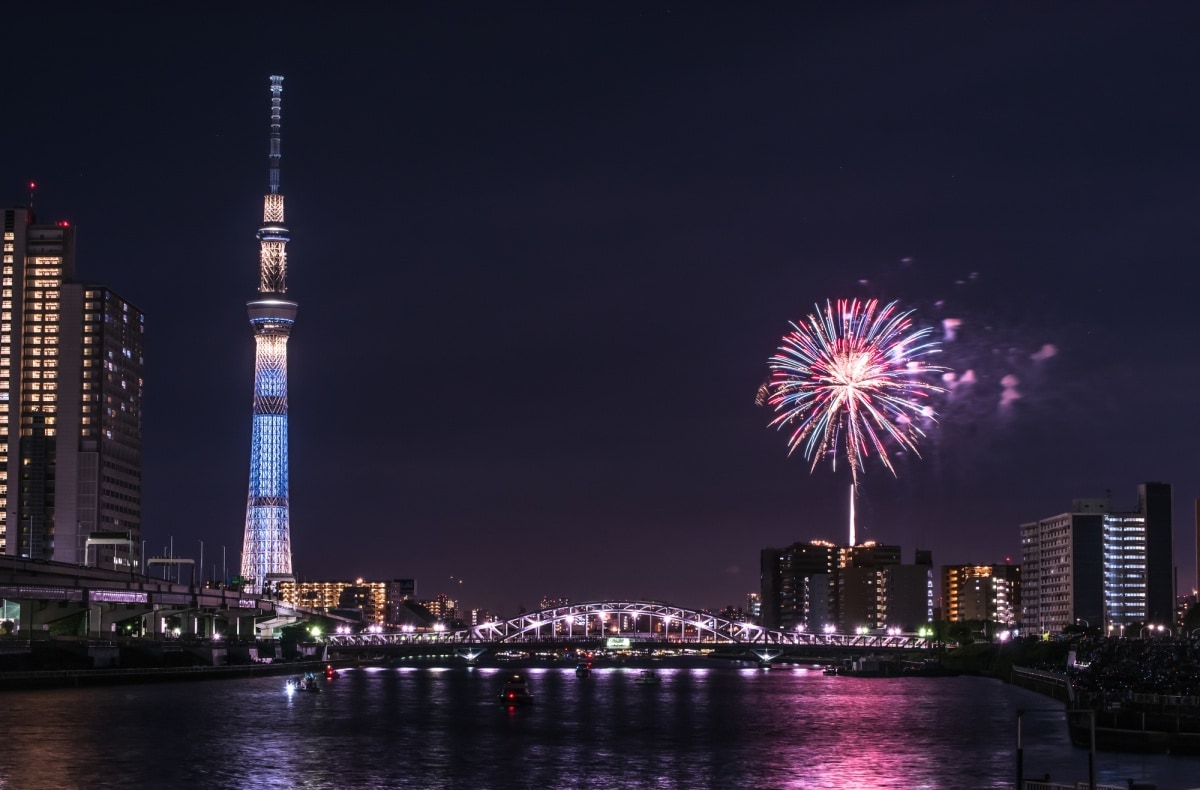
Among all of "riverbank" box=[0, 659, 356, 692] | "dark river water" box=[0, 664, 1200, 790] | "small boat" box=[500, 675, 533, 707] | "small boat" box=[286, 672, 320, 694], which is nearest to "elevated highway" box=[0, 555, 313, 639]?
"riverbank" box=[0, 659, 356, 692]

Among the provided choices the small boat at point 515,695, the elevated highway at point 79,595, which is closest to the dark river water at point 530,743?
the small boat at point 515,695

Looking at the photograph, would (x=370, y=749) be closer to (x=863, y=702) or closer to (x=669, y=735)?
(x=669, y=735)

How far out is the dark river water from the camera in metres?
77.4

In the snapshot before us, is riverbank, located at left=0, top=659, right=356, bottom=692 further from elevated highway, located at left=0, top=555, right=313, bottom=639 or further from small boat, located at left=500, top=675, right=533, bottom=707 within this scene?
small boat, located at left=500, top=675, right=533, bottom=707

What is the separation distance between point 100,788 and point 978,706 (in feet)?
276

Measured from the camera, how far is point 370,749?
93.9m

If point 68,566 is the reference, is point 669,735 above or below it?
below

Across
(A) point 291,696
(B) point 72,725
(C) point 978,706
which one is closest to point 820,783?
(B) point 72,725

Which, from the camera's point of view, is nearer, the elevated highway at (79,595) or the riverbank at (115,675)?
the riverbank at (115,675)

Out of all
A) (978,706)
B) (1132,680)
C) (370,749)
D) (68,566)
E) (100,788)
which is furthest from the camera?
(68,566)

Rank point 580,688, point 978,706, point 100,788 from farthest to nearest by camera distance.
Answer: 1. point 580,688
2. point 978,706
3. point 100,788

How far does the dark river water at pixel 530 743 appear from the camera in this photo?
77438 mm

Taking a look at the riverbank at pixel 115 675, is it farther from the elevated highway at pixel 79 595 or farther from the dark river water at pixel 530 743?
the elevated highway at pixel 79 595

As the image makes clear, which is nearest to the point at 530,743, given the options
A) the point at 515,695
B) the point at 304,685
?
the point at 515,695
